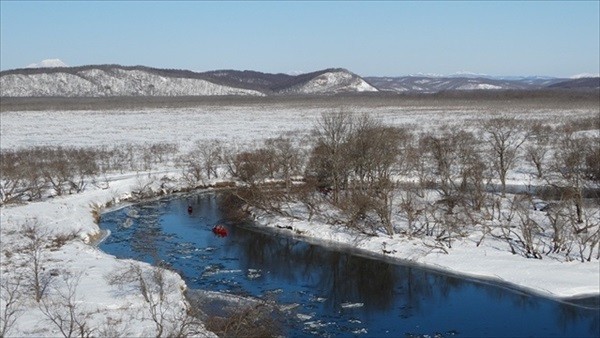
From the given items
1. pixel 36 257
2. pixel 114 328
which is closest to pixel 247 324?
pixel 114 328

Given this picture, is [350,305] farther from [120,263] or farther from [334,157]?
[334,157]

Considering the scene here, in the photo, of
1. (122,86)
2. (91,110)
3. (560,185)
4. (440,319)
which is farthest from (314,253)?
(122,86)

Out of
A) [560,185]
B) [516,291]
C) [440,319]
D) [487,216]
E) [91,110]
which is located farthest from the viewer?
[91,110]

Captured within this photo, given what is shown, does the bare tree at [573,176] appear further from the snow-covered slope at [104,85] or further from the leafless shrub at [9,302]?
the snow-covered slope at [104,85]

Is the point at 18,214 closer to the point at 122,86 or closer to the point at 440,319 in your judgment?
the point at 440,319

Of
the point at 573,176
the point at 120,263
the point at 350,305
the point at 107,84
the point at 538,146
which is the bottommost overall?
the point at 350,305

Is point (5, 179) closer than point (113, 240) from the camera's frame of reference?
No
